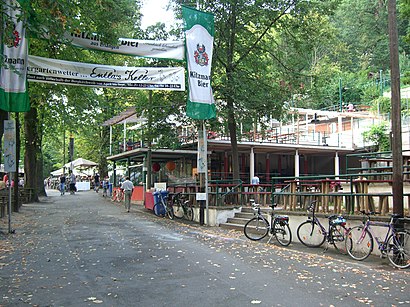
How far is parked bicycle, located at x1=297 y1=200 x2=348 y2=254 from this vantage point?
10.3 m

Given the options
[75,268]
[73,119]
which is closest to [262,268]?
[75,268]

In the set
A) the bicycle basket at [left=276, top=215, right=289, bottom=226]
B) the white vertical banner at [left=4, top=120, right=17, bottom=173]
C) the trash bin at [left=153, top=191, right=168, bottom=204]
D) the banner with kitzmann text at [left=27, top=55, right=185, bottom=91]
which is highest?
the banner with kitzmann text at [left=27, top=55, right=185, bottom=91]

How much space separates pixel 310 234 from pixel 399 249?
3.03m

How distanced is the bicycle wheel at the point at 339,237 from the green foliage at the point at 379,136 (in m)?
25.6

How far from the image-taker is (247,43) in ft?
63.2

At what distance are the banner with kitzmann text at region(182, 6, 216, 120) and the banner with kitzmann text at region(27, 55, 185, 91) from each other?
111 centimetres

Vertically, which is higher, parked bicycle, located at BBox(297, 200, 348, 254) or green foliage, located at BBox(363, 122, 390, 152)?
green foliage, located at BBox(363, 122, 390, 152)

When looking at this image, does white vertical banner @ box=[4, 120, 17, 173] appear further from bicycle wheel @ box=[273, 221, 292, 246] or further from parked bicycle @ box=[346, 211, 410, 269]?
parked bicycle @ box=[346, 211, 410, 269]

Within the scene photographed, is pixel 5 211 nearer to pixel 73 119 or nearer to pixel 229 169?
pixel 73 119

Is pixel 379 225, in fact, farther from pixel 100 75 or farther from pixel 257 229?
pixel 100 75

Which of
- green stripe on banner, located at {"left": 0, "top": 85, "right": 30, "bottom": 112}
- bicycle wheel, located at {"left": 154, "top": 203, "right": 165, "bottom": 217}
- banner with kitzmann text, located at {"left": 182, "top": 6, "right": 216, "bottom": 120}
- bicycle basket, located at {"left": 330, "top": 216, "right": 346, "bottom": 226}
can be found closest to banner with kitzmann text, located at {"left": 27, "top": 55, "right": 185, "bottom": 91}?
green stripe on banner, located at {"left": 0, "top": 85, "right": 30, "bottom": 112}

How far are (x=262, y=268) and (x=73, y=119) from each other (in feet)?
53.7

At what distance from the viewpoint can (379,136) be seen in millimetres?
34375

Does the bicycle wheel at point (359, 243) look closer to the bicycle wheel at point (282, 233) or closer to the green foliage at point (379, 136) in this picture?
the bicycle wheel at point (282, 233)
